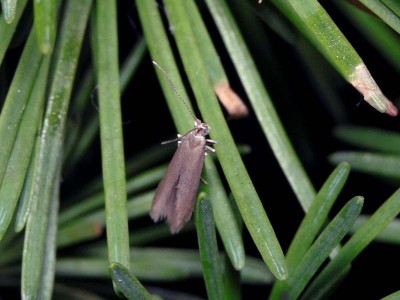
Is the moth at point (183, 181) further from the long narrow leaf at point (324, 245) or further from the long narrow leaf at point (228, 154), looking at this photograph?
the long narrow leaf at point (324, 245)

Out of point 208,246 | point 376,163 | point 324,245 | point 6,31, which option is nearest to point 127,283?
point 208,246

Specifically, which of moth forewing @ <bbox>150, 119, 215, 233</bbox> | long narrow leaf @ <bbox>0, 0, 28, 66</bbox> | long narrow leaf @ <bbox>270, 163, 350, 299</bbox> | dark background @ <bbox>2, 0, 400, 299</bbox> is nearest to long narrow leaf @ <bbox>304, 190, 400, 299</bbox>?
long narrow leaf @ <bbox>270, 163, 350, 299</bbox>

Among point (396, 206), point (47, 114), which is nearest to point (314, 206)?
point (396, 206)

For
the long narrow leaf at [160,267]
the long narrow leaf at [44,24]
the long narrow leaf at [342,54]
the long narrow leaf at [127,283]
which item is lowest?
the long narrow leaf at [160,267]

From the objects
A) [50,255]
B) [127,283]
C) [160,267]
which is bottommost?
[160,267]

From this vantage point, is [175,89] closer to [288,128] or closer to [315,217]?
[315,217]

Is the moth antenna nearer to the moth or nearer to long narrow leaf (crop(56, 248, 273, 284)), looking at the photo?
the moth

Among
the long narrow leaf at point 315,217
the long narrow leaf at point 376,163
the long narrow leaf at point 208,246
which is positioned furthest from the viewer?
the long narrow leaf at point 376,163

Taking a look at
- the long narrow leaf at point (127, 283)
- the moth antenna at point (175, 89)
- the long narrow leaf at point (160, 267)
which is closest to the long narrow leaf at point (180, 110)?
the moth antenna at point (175, 89)

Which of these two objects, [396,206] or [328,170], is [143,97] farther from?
[396,206]
